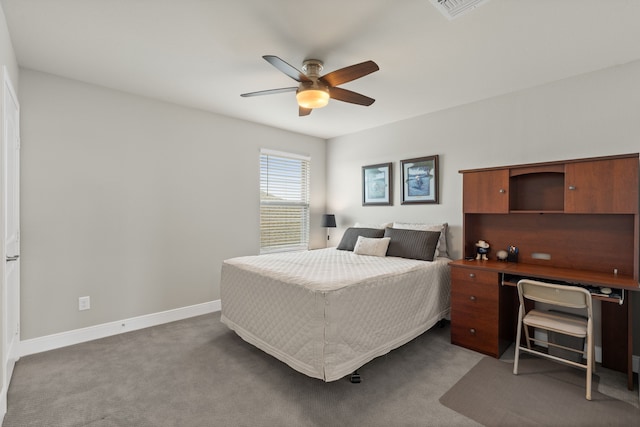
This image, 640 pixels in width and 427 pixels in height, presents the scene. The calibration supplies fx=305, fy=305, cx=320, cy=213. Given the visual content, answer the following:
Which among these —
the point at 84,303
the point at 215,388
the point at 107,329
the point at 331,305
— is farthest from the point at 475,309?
the point at 84,303

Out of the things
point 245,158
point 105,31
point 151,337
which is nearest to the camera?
point 105,31

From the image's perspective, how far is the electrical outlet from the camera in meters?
2.97

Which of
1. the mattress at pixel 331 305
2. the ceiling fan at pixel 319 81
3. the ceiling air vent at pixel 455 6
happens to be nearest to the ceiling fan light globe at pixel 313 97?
the ceiling fan at pixel 319 81

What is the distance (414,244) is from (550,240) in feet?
4.06

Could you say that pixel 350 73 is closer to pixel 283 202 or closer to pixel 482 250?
pixel 482 250

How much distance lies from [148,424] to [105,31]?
8.58 feet

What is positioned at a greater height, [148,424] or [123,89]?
[123,89]

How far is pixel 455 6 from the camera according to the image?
1812 mm

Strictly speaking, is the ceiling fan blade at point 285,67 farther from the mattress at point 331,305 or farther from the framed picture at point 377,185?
the framed picture at point 377,185

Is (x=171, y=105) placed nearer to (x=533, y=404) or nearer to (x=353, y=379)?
(x=353, y=379)

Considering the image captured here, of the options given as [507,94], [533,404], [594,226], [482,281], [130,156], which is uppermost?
[507,94]

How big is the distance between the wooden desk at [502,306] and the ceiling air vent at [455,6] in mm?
2020

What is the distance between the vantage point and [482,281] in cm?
276

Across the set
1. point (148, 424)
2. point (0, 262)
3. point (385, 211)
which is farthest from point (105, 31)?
point (385, 211)
